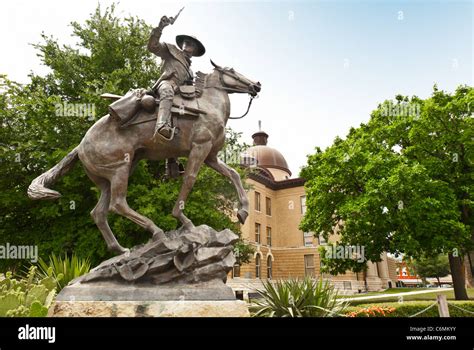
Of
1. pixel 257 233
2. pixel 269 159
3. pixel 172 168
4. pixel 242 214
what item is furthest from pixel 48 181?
pixel 269 159

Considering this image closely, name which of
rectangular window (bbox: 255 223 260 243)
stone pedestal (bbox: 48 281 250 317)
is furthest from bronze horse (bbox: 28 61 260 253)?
rectangular window (bbox: 255 223 260 243)

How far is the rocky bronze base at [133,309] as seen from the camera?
5.18 metres

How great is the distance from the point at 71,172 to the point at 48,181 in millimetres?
8071

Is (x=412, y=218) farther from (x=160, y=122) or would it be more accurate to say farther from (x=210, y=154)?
(x=160, y=122)

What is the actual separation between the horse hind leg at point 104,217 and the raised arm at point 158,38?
2507 millimetres

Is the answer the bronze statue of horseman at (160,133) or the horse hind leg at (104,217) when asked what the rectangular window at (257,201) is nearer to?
the bronze statue of horseman at (160,133)

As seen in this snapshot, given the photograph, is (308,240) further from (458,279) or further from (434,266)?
(434,266)

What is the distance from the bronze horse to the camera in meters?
6.05

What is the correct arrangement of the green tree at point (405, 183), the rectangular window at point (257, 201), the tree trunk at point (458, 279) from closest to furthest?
the green tree at point (405, 183) < the tree trunk at point (458, 279) < the rectangular window at point (257, 201)

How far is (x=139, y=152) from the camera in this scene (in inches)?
259

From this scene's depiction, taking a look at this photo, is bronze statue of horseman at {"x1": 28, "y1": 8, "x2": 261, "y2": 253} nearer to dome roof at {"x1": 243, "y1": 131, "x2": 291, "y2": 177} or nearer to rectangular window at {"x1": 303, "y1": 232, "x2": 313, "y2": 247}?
rectangular window at {"x1": 303, "y1": 232, "x2": 313, "y2": 247}

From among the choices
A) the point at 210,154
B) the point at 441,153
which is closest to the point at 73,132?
the point at 210,154

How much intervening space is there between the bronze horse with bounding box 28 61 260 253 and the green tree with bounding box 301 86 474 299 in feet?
45.2

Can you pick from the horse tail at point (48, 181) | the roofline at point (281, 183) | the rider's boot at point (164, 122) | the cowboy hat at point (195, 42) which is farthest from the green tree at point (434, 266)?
the horse tail at point (48, 181)
